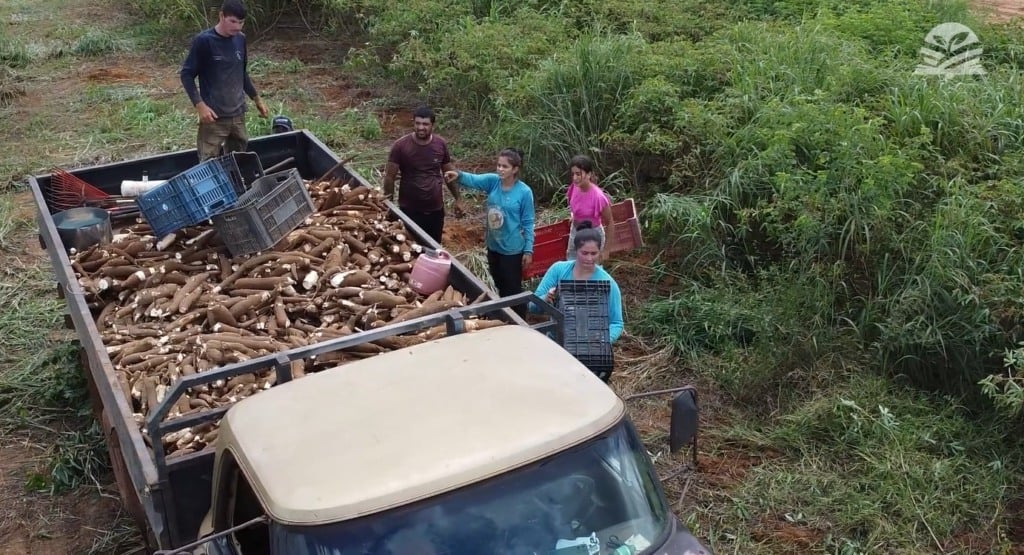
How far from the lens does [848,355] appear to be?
677 centimetres

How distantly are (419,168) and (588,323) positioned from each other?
8.75 ft

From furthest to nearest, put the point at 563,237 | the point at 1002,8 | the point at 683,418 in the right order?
the point at 1002,8, the point at 563,237, the point at 683,418

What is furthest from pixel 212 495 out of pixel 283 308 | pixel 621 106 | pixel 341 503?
pixel 621 106

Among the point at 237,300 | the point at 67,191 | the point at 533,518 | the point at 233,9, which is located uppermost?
the point at 233,9

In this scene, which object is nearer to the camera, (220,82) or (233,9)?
(233,9)

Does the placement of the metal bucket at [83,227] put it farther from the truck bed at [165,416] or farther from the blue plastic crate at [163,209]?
the blue plastic crate at [163,209]

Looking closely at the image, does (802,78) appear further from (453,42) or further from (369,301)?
(369,301)

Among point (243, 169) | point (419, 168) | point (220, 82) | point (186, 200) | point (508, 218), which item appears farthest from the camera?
point (220, 82)

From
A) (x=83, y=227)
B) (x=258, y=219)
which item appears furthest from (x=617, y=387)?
(x=83, y=227)

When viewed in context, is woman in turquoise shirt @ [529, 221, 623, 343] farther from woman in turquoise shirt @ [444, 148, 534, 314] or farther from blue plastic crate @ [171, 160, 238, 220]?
blue plastic crate @ [171, 160, 238, 220]

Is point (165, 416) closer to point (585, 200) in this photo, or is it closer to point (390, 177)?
point (390, 177)

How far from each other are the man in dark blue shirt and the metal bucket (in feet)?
4.84

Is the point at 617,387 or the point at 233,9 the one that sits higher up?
the point at 233,9

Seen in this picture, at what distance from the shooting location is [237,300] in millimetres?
5641
